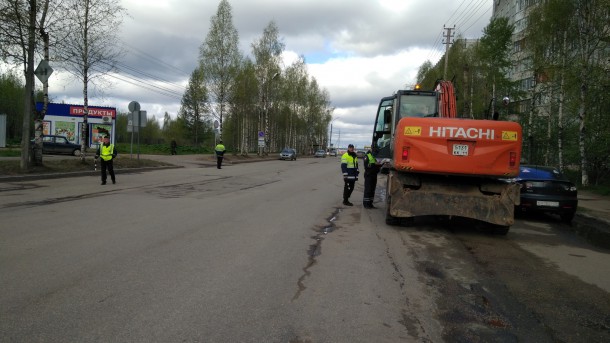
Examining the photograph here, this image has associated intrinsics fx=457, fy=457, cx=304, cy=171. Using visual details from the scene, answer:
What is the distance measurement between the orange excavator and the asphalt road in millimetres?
529

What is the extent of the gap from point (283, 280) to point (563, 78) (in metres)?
18.5

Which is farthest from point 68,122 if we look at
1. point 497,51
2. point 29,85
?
point 497,51

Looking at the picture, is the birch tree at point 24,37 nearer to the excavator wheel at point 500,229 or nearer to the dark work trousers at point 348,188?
the dark work trousers at point 348,188

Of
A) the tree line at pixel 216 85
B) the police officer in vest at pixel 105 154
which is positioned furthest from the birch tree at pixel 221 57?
the police officer in vest at pixel 105 154

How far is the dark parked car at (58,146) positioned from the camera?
101ft

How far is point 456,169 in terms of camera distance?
8.29m

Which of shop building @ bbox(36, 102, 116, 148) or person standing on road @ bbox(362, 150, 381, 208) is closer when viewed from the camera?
person standing on road @ bbox(362, 150, 381, 208)

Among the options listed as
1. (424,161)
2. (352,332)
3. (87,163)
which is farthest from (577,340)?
(87,163)

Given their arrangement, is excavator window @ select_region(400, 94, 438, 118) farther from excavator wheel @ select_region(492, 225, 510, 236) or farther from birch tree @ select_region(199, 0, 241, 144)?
birch tree @ select_region(199, 0, 241, 144)

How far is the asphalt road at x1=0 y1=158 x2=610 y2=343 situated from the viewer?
153 inches

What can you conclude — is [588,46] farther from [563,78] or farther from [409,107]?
[409,107]

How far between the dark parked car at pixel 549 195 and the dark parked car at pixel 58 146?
2856 cm

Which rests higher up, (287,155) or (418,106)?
(418,106)

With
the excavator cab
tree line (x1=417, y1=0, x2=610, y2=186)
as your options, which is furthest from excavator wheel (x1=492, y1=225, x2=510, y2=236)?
tree line (x1=417, y1=0, x2=610, y2=186)
